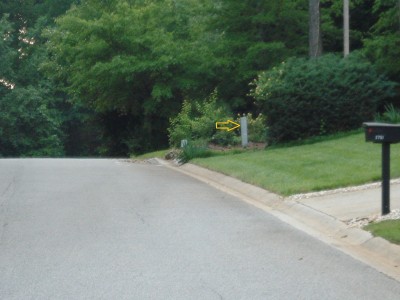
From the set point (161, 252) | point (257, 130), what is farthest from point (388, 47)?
point (161, 252)

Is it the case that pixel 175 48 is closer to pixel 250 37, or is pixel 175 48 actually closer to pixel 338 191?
pixel 250 37

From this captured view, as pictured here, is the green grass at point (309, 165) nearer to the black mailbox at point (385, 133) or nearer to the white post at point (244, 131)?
the white post at point (244, 131)

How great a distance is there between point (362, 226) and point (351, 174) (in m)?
5.39

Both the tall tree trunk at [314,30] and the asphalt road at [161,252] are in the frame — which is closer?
the asphalt road at [161,252]

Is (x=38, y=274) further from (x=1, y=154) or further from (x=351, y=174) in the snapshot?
(x=1, y=154)

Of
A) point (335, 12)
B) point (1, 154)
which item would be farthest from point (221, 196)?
point (1, 154)

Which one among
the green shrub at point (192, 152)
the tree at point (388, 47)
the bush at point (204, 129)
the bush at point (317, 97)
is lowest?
the green shrub at point (192, 152)

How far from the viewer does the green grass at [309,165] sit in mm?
17141

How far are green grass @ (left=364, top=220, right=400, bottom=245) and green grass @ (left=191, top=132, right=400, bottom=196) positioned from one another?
408cm

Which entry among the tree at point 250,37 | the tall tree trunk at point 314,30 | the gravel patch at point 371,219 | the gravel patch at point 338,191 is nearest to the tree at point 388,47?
the tall tree trunk at point 314,30

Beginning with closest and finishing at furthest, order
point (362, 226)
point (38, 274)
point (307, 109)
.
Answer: point (38, 274)
point (362, 226)
point (307, 109)

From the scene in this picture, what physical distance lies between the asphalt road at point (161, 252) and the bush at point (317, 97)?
30.3 feet

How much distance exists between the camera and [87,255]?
36.6 ft

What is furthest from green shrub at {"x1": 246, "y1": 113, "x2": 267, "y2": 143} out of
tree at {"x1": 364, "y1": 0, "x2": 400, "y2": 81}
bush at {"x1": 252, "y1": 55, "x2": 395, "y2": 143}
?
tree at {"x1": 364, "y1": 0, "x2": 400, "y2": 81}
